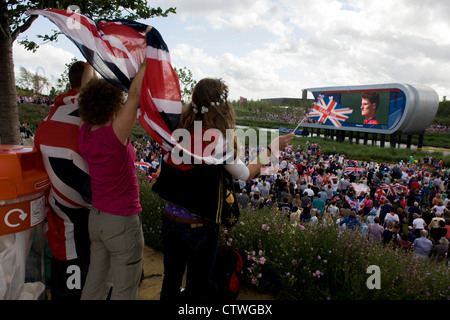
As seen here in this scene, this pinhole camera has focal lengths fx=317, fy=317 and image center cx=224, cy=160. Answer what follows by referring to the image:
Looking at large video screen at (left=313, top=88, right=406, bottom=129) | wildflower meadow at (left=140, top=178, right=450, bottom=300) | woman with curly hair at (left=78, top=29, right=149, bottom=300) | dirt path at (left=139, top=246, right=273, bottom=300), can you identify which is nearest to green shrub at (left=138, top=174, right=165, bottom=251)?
dirt path at (left=139, top=246, right=273, bottom=300)

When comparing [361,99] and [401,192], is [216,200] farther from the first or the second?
[361,99]

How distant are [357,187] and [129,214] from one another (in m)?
12.3

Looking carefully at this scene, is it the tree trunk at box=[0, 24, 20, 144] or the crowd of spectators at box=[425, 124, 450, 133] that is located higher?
the tree trunk at box=[0, 24, 20, 144]

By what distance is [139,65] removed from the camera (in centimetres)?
200

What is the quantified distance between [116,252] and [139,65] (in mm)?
1179

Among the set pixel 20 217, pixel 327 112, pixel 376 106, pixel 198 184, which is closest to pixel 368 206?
pixel 327 112

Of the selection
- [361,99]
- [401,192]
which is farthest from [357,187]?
[361,99]

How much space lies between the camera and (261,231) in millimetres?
3461

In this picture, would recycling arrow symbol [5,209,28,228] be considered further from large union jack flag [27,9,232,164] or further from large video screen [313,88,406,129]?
large video screen [313,88,406,129]

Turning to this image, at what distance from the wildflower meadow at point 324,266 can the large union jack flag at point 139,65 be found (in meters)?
1.72

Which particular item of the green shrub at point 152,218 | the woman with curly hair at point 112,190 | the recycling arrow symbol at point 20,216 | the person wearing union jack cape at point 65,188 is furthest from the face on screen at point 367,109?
the recycling arrow symbol at point 20,216

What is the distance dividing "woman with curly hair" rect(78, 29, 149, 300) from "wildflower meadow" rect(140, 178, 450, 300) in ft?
4.76

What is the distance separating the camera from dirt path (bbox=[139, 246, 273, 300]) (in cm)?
306

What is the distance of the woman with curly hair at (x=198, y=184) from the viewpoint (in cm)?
188
